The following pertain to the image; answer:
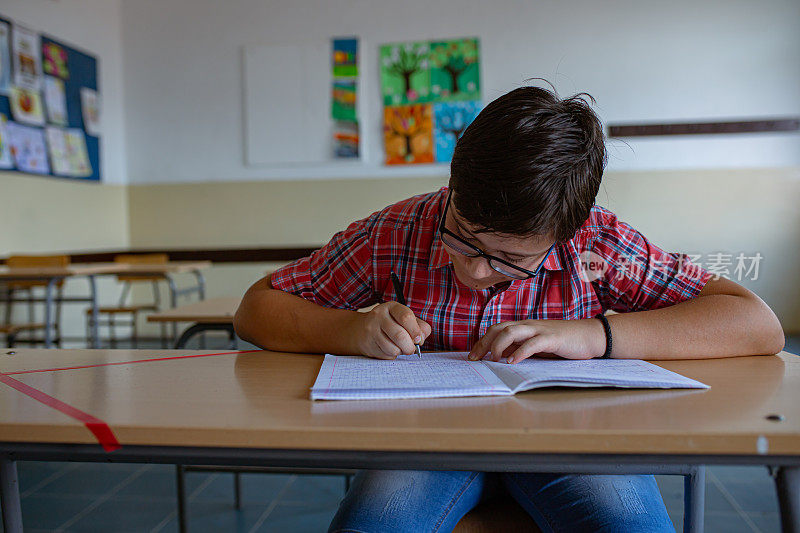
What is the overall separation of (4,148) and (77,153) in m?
0.82

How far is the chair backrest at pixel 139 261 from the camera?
16.2ft

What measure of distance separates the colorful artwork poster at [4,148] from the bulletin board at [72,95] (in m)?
0.02

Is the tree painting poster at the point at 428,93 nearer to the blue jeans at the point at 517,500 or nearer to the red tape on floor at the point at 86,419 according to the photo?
the blue jeans at the point at 517,500

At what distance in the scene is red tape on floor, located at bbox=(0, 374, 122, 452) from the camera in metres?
0.72

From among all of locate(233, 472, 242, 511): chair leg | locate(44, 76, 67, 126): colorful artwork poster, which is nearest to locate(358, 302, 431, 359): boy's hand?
locate(233, 472, 242, 511): chair leg

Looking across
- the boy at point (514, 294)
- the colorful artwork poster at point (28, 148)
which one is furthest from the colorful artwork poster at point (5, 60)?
the boy at point (514, 294)

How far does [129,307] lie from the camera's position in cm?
482

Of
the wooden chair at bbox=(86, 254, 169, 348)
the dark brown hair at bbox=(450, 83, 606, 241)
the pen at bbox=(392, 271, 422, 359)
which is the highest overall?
the dark brown hair at bbox=(450, 83, 606, 241)

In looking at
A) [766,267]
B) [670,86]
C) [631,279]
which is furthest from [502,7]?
[631,279]

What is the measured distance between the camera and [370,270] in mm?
1219

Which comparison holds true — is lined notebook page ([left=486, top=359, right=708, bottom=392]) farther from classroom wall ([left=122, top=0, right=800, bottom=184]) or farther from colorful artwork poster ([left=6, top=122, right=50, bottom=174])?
colorful artwork poster ([left=6, top=122, right=50, bottom=174])

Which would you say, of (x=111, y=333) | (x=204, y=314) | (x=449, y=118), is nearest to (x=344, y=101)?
(x=449, y=118)

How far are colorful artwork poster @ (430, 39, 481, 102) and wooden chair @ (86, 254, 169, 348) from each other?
262 cm

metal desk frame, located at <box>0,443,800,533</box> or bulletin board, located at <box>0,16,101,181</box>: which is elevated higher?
bulletin board, located at <box>0,16,101,181</box>
